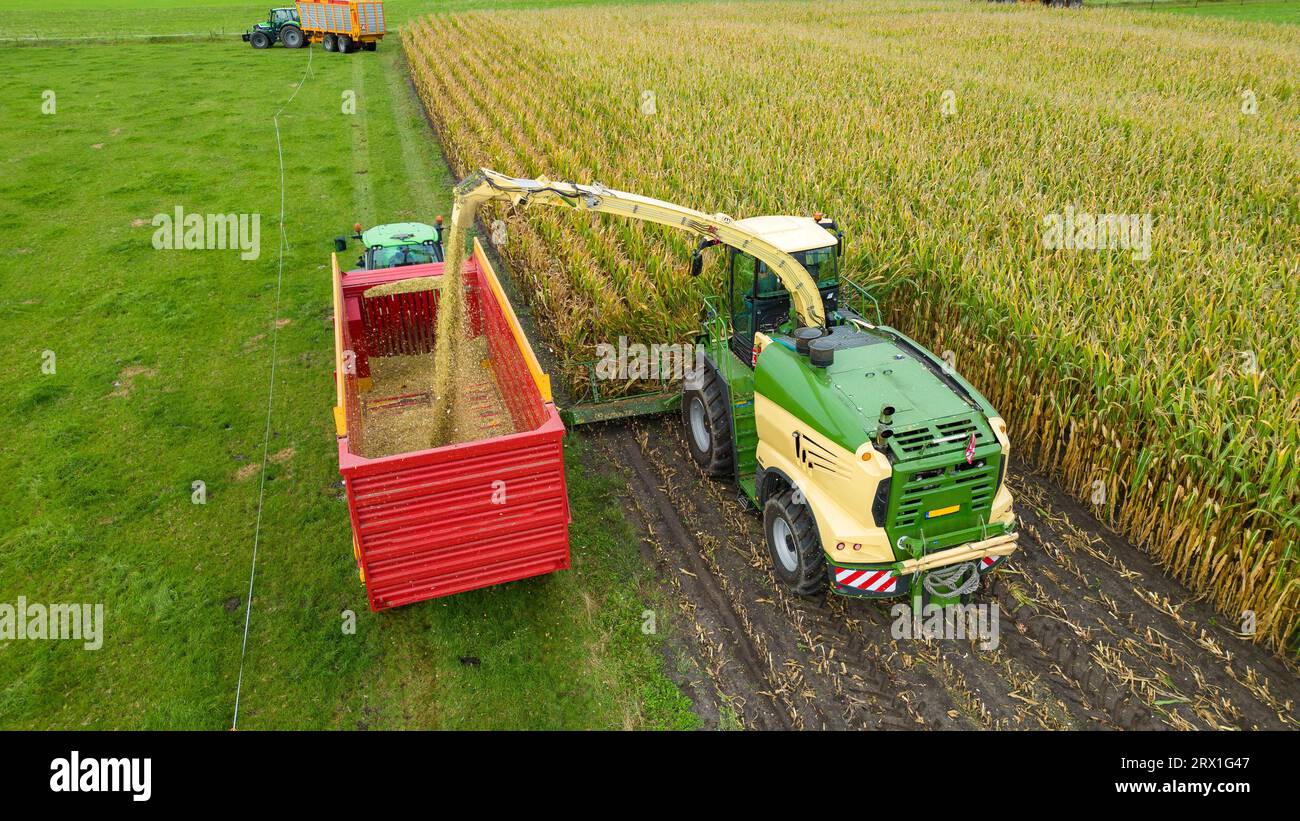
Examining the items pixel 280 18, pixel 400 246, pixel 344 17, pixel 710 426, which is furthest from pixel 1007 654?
pixel 280 18

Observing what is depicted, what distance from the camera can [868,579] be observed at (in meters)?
5.69

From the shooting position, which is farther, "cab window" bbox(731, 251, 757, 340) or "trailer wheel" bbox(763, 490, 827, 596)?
"cab window" bbox(731, 251, 757, 340)

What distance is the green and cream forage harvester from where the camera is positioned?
18.2 ft

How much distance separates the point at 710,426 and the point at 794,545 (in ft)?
5.75

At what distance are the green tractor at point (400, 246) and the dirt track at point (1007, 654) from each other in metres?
5.66

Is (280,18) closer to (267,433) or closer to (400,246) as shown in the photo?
(400,246)

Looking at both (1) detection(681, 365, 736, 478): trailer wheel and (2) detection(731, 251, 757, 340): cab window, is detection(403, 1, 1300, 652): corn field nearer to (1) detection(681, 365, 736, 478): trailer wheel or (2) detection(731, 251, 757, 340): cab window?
(1) detection(681, 365, 736, 478): trailer wheel

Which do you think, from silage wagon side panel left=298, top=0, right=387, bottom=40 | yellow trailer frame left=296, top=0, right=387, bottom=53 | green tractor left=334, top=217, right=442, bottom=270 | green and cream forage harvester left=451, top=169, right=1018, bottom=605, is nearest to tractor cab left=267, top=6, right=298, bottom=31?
yellow trailer frame left=296, top=0, right=387, bottom=53

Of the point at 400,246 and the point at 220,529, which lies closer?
the point at 220,529

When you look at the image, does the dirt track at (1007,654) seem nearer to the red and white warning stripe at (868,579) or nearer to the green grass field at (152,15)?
the red and white warning stripe at (868,579)

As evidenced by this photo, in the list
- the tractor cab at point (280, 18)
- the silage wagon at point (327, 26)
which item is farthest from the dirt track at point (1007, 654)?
the tractor cab at point (280, 18)

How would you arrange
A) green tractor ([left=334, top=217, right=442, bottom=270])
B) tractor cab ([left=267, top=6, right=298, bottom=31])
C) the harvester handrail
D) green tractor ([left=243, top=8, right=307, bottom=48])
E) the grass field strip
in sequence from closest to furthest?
the harvester handrail < the grass field strip < green tractor ([left=334, top=217, right=442, bottom=270]) < green tractor ([left=243, top=8, right=307, bottom=48]) < tractor cab ([left=267, top=6, right=298, bottom=31])

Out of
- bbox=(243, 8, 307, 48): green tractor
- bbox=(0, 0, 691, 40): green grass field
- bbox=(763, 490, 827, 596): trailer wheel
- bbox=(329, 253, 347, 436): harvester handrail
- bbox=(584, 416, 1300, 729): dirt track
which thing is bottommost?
bbox=(584, 416, 1300, 729): dirt track

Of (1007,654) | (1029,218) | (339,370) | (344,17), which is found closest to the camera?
(1007,654)
